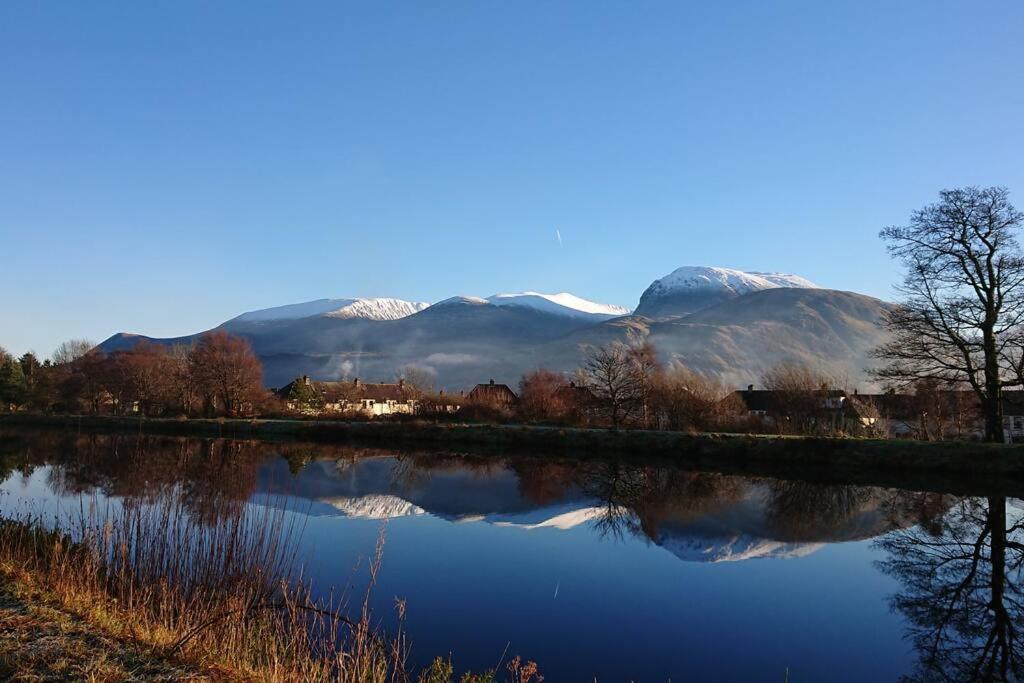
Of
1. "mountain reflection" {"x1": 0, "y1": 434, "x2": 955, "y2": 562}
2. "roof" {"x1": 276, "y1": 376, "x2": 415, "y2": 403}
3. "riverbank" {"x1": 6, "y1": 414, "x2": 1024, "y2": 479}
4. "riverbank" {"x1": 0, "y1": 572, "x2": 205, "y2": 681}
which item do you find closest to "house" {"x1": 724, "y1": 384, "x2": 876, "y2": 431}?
"riverbank" {"x1": 6, "y1": 414, "x2": 1024, "y2": 479}

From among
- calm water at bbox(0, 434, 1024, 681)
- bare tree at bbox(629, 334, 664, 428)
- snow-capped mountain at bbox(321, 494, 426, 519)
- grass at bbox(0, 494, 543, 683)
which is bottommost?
snow-capped mountain at bbox(321, 494, 426, 519)

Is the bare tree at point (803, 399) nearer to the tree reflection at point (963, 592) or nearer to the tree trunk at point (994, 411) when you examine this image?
the tree trunk at point (994, 411)

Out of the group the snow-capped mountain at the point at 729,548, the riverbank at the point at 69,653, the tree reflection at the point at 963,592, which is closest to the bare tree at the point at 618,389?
the tree reflection at the point at 963,592

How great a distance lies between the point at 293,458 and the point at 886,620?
130ft

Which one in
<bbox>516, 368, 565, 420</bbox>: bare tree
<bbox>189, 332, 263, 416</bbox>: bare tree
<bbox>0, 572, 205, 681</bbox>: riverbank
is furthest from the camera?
<bbox>189, 332, 263, 416</bbox>: bare tree

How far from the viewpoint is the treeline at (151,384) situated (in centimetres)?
7950

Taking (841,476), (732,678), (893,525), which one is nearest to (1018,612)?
(732,678)

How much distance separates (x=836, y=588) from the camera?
15.4m

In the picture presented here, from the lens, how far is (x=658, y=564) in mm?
17516

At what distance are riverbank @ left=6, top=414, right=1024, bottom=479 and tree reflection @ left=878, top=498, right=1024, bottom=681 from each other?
9624 millimetres

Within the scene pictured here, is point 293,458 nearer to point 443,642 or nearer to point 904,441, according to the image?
point 443,642

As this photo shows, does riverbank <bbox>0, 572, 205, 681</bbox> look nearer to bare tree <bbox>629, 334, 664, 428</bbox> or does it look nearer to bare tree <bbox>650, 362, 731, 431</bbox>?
bare tree <bbox>650, 362, 731, 431</bbox>

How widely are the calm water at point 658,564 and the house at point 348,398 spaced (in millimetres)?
41039

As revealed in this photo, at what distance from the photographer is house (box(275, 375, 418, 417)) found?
81000mm
